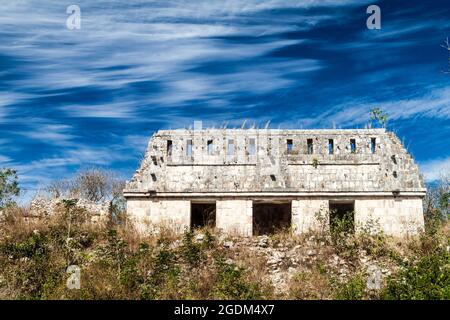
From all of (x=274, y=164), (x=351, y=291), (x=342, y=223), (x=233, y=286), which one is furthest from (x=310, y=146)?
(x=233, y=286)

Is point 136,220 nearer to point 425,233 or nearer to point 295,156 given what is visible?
point 295,156

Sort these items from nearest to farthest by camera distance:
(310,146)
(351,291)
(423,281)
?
(351,291) → (423,281) → (310,146)

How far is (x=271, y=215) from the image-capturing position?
23891 mm

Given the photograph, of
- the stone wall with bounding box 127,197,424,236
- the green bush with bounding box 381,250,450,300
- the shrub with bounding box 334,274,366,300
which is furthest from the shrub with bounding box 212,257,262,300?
the stone wall with bounding box 127,197,424,236

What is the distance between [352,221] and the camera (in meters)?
20.0

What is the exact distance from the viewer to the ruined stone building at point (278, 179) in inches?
816

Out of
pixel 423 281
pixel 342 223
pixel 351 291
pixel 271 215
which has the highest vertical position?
pixel 271 215

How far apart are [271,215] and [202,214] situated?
309 centimetres

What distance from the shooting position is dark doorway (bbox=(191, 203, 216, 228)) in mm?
22906

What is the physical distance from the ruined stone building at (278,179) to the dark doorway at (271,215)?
146cm

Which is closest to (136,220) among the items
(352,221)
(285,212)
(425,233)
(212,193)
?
(212,193)

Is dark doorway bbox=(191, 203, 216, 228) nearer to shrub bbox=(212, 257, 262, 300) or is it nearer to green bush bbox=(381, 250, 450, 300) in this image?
shrub bbox=(212, 257, 262, 300)

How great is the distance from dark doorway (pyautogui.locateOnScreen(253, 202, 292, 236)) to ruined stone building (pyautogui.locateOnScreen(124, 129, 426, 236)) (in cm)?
146

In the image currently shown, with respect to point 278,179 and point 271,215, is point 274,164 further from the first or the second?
point 271,215
